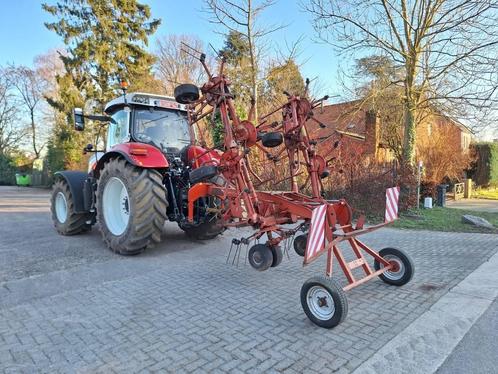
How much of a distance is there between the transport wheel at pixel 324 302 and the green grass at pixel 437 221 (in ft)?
19.0

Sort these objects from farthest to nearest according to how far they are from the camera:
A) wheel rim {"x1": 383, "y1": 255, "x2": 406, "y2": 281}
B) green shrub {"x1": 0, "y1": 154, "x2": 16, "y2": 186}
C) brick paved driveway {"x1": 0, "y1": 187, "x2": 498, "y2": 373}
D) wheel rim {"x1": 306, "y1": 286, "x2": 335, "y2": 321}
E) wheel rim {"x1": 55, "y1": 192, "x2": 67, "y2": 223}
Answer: green shrub {"x1": 0, "y1": 154, "x2": 16, "y2": 186}, wheel rim {"x1": 55, "y1": 192, "x2": 67, "y2": 223}, wheel rim {"x1": 383, "y1": 255, "x2": 406, "y2": 281}, wheel rim {"x1": 306, "y1": 286, "x2": 335, "y2": 321}, brick paved driveway {"x1": 0, "y1": 187, "x2": 498, "y2": 373}

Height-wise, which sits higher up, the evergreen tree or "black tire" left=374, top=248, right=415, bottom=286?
the evergreen tree

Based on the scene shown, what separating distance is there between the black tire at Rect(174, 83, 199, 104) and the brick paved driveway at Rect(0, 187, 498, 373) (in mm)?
2230

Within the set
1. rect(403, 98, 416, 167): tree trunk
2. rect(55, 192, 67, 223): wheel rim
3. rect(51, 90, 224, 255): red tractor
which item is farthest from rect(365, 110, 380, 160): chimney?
rect(55, 192, 67, 223): wheel rim

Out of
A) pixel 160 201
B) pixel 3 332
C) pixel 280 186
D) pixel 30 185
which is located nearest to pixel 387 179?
pixel 280 186

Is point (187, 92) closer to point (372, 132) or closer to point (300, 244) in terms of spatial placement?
point (300, 244)

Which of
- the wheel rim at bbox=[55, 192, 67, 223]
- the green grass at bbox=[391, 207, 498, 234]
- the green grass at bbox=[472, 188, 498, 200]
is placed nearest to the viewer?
the wheel rim at bbox=[55, 192, 67, 223]

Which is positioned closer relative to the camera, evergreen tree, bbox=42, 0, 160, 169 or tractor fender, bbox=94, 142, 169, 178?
tractor fender, bbox=94, 142, 169, 178

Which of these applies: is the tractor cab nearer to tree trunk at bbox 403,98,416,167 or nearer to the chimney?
tree trunk at bbox 403,98,416,167

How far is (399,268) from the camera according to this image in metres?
4.12

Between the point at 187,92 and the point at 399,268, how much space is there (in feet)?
10.6

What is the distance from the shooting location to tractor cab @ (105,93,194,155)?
19.6ft

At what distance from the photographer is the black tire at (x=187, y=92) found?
438 centimetres

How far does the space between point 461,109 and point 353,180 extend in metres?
4.33
